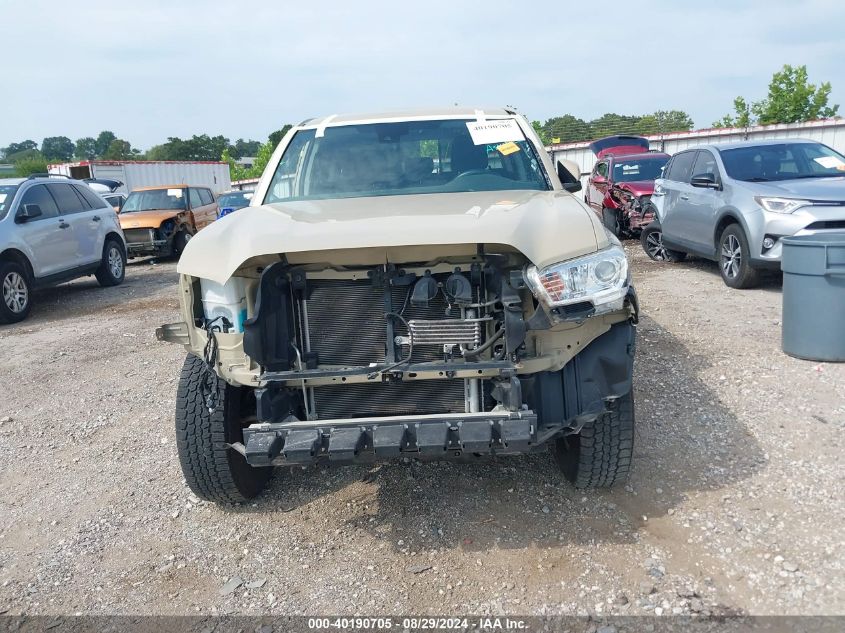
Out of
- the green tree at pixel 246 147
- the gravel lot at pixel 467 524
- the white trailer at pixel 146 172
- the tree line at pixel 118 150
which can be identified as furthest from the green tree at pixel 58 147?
the gravel lot at pixel 467 524

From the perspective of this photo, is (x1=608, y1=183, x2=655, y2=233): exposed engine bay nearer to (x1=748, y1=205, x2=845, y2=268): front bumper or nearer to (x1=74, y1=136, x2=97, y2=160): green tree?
(x1=748, y1=205, x2=845, y2=268): front bumper

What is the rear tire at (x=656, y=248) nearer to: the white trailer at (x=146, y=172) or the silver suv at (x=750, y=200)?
the silver suv at (x=750, y=200)

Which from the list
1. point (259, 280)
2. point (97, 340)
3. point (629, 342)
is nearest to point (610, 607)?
point (629, 342)

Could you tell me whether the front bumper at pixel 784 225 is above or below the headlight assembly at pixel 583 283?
below

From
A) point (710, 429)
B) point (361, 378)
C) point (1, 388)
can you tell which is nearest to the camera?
point (361, 378)

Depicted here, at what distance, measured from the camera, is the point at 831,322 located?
5.04 m

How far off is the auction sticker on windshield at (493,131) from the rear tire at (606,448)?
1.82 m

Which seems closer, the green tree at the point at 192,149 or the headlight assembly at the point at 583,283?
the headlight assembly at the point at 583,283

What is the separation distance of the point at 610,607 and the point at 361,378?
134cm

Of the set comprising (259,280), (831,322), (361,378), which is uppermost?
(259,280)

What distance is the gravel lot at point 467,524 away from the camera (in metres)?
2.78

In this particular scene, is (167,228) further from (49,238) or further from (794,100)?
(794,100)

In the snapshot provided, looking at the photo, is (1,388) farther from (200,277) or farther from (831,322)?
(831,322)

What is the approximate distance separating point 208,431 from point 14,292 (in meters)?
6.98
